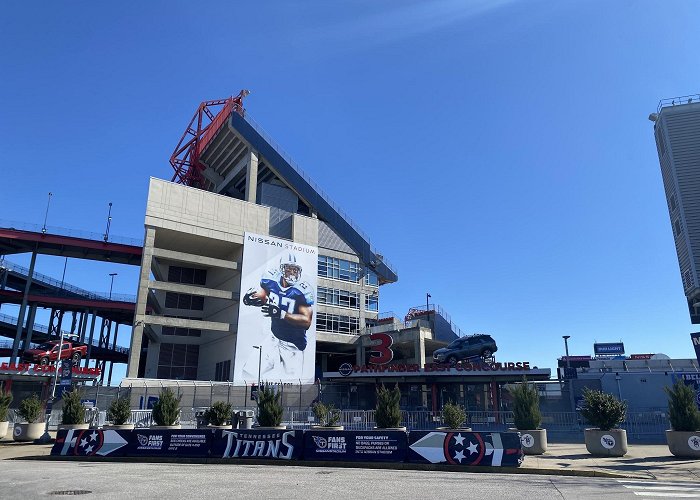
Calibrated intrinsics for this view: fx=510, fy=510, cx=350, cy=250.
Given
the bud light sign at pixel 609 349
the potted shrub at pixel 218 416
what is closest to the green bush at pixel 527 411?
the potted shrub at pixel 218 416

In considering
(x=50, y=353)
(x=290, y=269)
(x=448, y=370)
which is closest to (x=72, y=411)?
(x=448, y=370)

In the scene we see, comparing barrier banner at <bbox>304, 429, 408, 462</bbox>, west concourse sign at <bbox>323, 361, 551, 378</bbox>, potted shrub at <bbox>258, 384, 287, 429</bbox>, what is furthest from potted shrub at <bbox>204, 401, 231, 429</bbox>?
west concourse sign at <bbox>323, 361, 551, 378</bbox>

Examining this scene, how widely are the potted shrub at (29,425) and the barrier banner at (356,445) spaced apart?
60.0 ft

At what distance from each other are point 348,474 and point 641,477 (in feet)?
31.6

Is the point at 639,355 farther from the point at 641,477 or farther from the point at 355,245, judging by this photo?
the point at 641,477

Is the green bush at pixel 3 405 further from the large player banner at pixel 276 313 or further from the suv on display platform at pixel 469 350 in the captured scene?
the suv on display platform at pixel 469 350

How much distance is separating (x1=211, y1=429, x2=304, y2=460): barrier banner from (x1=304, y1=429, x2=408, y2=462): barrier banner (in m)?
0.55

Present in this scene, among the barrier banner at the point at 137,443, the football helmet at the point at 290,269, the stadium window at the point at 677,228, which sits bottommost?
the barrier banner at the point at 137,443

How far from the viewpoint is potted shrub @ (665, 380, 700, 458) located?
20.8 metres

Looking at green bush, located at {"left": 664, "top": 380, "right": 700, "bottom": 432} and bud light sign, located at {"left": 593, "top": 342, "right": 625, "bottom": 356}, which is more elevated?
bud light sign, located at {"left": 593, "top": 342, "right": 625, "bottom": 356}

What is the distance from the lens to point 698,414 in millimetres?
20781

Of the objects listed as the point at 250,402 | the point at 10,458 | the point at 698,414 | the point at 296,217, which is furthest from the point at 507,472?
the point at 296,217

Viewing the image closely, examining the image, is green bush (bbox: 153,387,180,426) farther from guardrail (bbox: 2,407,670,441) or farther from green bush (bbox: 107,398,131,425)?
guardrail (bbox: 2,407,670,441)

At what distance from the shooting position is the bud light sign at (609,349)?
324 ft
